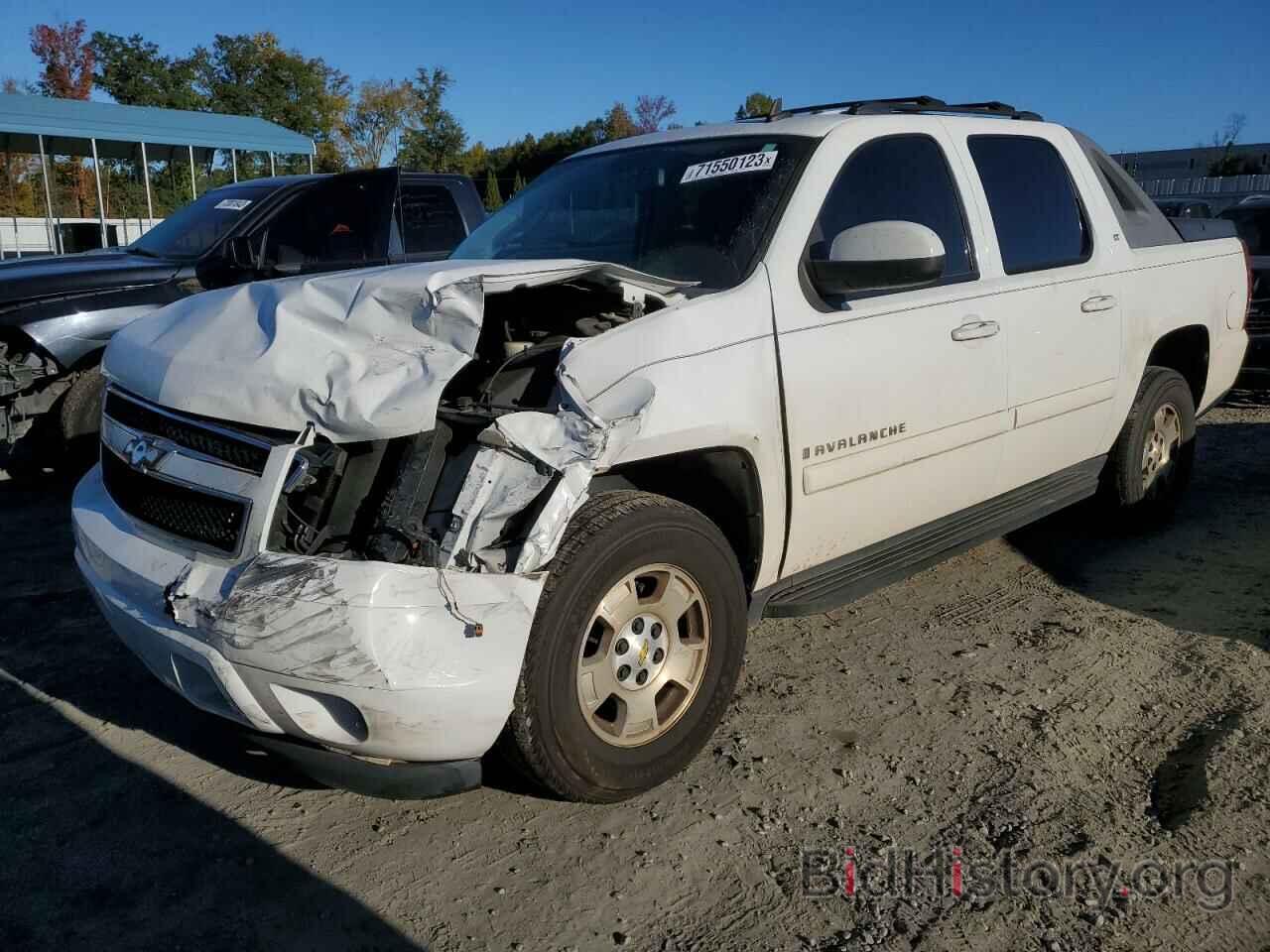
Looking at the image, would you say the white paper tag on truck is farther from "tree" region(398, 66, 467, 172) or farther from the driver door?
"tree" region(398, 66, 467, 172)

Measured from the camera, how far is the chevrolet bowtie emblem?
2838mm

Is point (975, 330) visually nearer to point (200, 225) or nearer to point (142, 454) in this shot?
point (142, 454)

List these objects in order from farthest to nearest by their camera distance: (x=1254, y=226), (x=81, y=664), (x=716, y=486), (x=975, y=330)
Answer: (x=1254, y=226) → (x=81, y=664) → (x=975, y=330) → (x=716, y=486)

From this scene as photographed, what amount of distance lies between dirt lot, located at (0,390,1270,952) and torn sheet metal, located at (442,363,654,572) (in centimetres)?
88

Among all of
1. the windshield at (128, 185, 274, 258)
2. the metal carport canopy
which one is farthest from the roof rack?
the metal carport canopy

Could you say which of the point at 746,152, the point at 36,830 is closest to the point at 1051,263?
the point at 746,152

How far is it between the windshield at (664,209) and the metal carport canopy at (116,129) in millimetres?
18570

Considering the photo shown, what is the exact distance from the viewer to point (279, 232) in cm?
700

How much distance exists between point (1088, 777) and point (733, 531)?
4.25 feet

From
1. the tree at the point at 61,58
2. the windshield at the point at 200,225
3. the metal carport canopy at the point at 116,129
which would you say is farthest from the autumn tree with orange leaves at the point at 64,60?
the windshield at the point at 200,225

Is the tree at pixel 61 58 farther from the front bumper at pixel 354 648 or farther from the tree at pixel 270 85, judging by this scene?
the front bumper at pixel 354 648

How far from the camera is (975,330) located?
379cm

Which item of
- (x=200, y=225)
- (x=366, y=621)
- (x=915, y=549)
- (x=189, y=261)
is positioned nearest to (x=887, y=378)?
(x=915, y=549)

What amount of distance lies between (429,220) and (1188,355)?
520 centimetres
